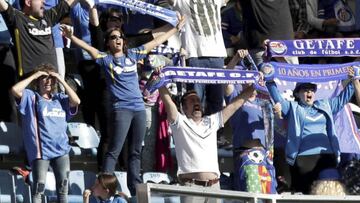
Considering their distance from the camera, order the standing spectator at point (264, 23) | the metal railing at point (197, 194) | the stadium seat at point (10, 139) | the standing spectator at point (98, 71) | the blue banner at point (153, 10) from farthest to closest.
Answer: the standing spectator at point (264, 23) → the blue banner at point (153, 10) → the standing spectator at point (98, 71) → the stadium seat at point (10, 139) → the metal railing at point (197, 194)

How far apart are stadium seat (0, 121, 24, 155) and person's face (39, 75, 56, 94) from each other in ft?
2.34

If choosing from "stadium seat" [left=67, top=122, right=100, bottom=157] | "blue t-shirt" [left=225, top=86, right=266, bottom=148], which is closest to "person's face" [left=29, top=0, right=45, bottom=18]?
"stadium seat" [left=67, top=122, right=100, bottom=157]

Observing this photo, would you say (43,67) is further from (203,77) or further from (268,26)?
(268,26)

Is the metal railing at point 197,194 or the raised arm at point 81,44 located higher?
the raised arm at point 81,44

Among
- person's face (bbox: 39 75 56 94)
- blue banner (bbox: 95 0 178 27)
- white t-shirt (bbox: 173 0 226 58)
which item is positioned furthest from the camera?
white t-shirt (bbox: 173 0 226 58)

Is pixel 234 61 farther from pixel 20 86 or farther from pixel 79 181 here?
pixel 20 86

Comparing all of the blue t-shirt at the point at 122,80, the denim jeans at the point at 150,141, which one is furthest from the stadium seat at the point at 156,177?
the blue t-shirt at the point at 122,80

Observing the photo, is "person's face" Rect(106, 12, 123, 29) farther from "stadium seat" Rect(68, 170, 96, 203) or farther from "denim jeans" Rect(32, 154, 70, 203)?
"denim jeans" Rect(32, 154, 70, 203)

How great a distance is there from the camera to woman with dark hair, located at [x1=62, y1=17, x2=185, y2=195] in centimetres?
1427

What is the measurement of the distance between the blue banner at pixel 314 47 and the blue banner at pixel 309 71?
0.12 m

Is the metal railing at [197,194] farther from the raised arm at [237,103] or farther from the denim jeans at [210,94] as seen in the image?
the denim jeans at [210,94]

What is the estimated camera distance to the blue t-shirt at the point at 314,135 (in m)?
14.9

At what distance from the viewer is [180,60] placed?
15.5 meters

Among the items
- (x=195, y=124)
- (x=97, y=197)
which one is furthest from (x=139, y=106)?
(x=97, y=197)
